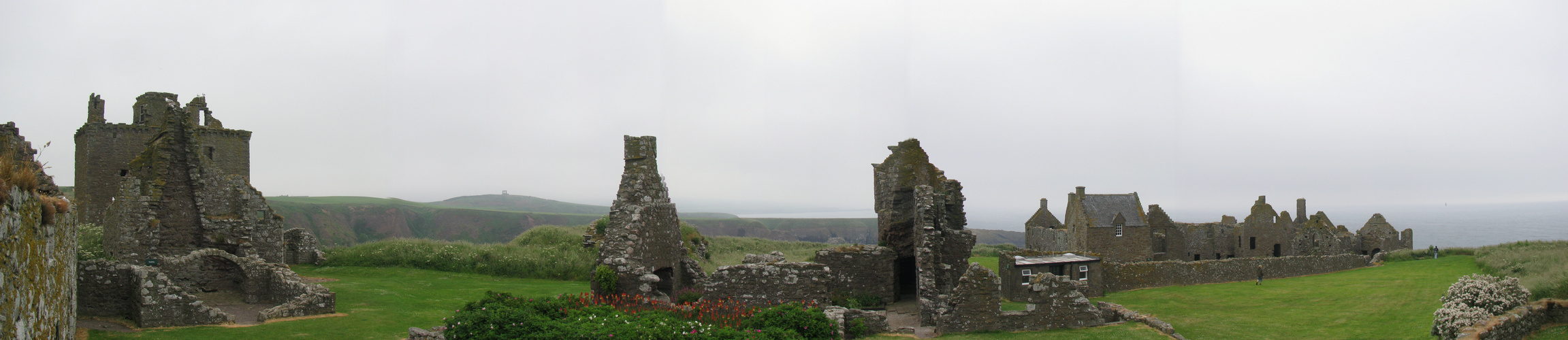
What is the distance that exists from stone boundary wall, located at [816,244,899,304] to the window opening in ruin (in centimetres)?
A: 412

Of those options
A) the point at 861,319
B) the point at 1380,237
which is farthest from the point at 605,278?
the point at 1380,237

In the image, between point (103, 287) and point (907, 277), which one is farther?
point (907, 277)

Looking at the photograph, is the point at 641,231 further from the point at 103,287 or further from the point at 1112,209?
the point at 1112,209

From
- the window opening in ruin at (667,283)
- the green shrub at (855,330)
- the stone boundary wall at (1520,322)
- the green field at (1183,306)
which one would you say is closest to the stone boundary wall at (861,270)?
the green shrub at (855,330)

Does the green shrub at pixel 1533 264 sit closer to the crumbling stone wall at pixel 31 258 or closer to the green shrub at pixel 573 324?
the green shrub at pixel 573 324

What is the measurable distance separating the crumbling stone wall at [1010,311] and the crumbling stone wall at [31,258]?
42.0 feet

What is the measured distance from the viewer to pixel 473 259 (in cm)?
2367

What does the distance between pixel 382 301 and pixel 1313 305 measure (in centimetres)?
2432

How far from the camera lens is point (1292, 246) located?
3994cm

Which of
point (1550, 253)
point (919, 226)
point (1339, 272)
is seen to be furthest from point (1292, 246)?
point (919, 226)

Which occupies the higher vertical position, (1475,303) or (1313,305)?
(1475,303)

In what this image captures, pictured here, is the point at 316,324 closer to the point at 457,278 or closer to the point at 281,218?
the point at 457,278

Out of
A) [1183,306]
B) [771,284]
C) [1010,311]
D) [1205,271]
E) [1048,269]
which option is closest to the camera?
[1010,311]

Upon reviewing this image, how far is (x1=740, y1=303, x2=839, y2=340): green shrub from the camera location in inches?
466
